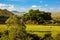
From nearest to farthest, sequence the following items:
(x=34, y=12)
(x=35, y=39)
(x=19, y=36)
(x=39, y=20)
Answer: (x=19, y=36)
(x=35, y=39)
(x=39, y=20)
(x=34, y=12)

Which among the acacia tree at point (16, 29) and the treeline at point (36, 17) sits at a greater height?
the acacia tree at point (16, 29)

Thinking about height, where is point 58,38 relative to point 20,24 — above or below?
below

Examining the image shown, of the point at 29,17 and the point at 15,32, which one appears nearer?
the point at 15,32

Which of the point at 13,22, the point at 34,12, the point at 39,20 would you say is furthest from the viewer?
the point at 34,12

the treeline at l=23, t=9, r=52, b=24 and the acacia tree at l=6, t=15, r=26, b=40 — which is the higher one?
the acacia tree at l=6, t=15, r=26, b=40

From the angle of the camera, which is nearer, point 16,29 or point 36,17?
point 16,29

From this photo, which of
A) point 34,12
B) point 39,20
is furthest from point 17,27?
point 34,12

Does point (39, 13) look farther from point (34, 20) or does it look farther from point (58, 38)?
point (58, 38)

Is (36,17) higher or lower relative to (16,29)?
lower

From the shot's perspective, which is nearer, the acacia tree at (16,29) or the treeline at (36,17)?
the acacia tree at (16,29)

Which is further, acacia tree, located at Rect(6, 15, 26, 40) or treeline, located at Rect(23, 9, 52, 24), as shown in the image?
treeline, located at Rect(23, 9, 52, 24)
